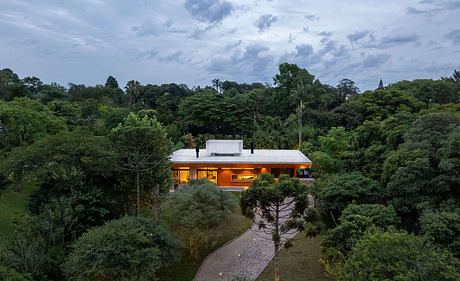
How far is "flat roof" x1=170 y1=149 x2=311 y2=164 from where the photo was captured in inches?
983

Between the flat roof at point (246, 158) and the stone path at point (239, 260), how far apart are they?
8.72m

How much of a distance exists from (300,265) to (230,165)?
39.8 ft

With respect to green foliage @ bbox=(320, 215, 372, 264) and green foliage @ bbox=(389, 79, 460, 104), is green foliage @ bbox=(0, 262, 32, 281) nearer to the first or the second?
green foliage @ bbox=(320, 215, 372, 264)

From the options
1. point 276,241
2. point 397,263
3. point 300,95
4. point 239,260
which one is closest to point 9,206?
point 239,260

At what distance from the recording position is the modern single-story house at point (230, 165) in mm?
25016

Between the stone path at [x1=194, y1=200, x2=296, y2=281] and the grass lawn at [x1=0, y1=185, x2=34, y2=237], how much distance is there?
10.9 m

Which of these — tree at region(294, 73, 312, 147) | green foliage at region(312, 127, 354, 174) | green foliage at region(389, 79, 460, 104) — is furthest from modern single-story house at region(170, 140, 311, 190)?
green foliage at region(389, 79, 460, 104)

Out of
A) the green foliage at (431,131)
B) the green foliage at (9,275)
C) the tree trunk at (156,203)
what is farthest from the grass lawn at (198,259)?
the green foliage at (431,131)

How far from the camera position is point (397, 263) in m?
8.14

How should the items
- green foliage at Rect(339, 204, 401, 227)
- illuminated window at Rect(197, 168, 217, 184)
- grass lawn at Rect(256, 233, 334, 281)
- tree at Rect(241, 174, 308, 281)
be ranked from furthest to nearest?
illuminated window at Rect(197, 168, 217, 184)
grass lawn at Rect(256, 233, 334, 281)
green foliage at Rect(339, 204, 401, 227)
tree at Rect(241, 174, 308, 281)

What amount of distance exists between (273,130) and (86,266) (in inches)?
1270

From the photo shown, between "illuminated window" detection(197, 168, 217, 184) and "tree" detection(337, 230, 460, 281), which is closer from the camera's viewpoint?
"tree" detection(337, 230, 460, 281)

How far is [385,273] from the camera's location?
857 cm

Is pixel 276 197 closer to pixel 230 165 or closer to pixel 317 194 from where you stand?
pixel 317 194
